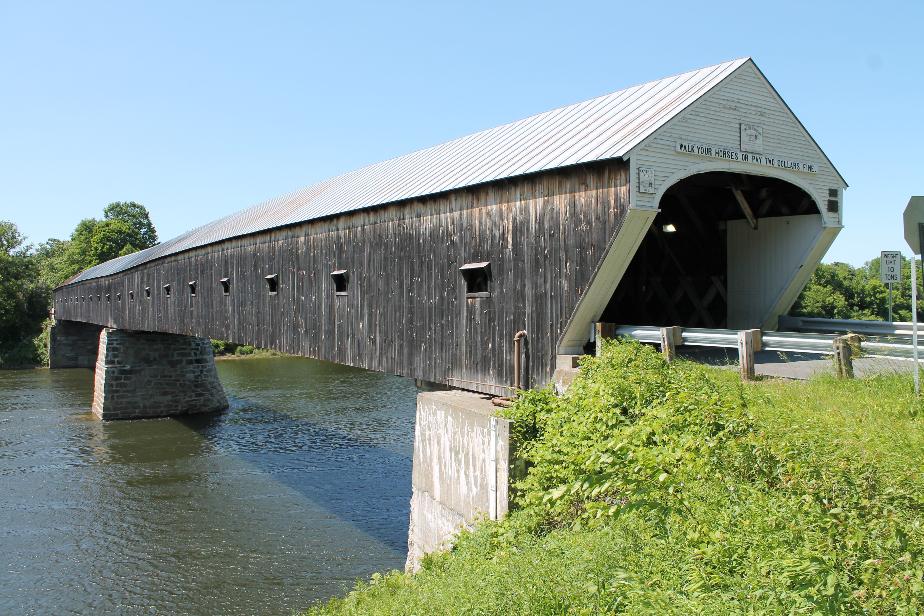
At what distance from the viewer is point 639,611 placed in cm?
386

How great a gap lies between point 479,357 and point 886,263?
4.70m

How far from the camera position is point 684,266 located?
1102 cm

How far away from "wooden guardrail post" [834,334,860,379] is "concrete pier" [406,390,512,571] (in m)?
3.13

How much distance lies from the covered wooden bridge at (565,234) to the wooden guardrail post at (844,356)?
2.16m

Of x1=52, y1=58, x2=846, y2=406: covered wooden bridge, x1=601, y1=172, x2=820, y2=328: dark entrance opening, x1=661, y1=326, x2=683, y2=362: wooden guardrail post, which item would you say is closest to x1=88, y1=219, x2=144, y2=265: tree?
x1=52, y1=58, x2=846, y2=406: covered wooden bridge

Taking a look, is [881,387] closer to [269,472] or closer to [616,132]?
[616,132]

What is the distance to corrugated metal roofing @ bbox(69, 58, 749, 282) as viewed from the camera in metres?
7.96

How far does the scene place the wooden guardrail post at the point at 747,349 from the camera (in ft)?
22.8

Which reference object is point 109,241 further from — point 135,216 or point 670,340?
point 670,340

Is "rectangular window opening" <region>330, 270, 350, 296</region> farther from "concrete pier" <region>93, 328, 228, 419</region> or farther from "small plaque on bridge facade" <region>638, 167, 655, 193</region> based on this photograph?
"concrete pier" <region>93, 328, 228, 419</region>

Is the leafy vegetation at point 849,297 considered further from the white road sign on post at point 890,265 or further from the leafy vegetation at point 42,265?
the leafy vegetation at point 42,265

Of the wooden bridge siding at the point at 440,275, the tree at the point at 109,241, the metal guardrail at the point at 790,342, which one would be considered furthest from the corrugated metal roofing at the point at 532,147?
the tree at the point at 109,241

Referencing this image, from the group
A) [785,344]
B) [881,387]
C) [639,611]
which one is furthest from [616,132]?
[639,611]

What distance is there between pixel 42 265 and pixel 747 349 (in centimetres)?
7490
